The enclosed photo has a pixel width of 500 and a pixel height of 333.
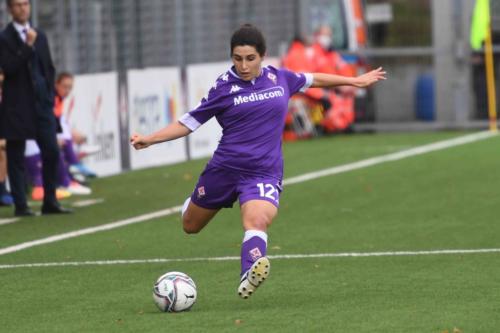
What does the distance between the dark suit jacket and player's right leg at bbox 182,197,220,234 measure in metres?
5.24

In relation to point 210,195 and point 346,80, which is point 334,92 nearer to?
point 346,80

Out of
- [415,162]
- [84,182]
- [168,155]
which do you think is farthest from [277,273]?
[168,155]

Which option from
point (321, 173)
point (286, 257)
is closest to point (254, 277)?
point (286, 257)

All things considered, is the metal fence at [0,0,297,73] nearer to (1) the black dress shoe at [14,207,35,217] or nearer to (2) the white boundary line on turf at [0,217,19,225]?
(1) the black dress shoe at [14,207,35,217]

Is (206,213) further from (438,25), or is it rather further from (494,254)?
(438,25)

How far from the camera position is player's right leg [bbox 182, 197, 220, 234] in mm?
10023

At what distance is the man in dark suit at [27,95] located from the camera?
1494 centimetres

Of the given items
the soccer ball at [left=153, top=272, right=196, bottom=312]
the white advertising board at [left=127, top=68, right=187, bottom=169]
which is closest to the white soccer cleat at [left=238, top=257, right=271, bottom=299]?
the soccer ball at [left=153, top=272, right=196, bottom=312]

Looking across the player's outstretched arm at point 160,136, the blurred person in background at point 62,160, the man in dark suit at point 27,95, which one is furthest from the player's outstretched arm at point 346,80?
the blurred person in background at point 62,160

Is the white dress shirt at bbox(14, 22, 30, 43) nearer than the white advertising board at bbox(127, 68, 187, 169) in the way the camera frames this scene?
Yes

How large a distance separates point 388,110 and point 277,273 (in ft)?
71.3

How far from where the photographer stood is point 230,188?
32.3 feet

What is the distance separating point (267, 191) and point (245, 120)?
1.58 ft

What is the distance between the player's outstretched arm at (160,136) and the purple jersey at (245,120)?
0.06 m
